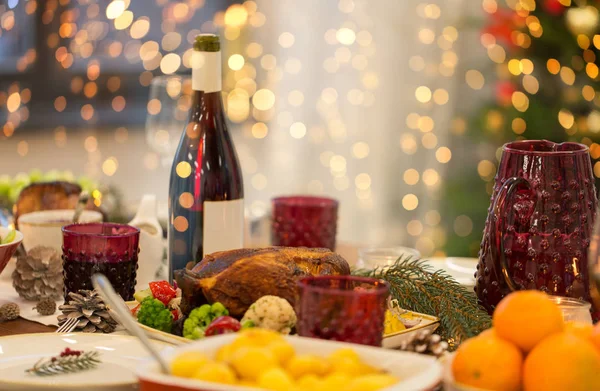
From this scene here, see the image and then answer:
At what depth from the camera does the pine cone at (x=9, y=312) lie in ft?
3.64

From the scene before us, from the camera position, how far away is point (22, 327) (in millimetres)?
1089

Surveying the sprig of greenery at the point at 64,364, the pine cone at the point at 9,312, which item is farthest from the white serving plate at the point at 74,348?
the pine cone at the point at 9,312

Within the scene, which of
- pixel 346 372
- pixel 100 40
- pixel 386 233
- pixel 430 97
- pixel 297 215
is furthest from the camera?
pixel 100 40

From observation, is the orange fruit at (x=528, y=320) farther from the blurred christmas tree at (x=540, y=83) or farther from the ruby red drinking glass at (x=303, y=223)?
the blurred christmas tree at (x=540, y=83)

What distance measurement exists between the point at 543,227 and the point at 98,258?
0.55 m

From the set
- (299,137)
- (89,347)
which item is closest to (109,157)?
(299,137)

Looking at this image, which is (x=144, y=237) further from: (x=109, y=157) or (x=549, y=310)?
(x=109, y=157)

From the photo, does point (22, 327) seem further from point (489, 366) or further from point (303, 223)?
point (489, 366)

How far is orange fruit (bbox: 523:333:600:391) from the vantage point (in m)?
0.66

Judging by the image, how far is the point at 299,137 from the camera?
351 centimetres

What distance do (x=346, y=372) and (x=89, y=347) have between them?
0.34m

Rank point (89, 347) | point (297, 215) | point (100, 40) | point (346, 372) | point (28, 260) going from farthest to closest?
point (100, 40), point (297, 215), point (28, 260), point (89, 347), point (346, 372)

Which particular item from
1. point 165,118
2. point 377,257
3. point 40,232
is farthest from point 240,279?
point 165,118

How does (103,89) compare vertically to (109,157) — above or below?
above
